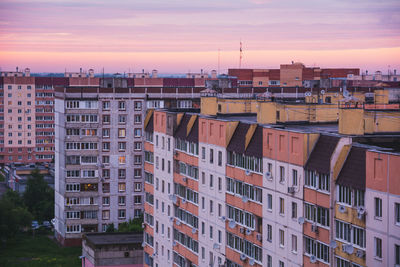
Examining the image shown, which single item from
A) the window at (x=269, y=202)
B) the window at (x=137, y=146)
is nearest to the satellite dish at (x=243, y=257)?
the window at (x=269, y=202)

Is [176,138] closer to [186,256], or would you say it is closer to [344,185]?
[186,256]

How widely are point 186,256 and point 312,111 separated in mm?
10167

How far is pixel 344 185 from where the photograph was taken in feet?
79.8

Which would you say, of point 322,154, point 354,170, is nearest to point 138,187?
point 322,154

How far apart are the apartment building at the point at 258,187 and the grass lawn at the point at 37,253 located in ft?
73.4

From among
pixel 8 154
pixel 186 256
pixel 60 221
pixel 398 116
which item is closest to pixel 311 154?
pixel 398 116

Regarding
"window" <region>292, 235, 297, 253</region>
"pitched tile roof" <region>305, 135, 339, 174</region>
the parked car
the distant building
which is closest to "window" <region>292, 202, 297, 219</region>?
"window" <region>292, 235, 297, 253</region>

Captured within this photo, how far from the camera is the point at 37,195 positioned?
86500 millimetres

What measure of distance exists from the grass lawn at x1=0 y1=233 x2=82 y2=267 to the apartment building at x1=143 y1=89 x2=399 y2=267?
22386mm

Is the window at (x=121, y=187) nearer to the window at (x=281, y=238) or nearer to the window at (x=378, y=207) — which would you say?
the window at (x=281, y=238)

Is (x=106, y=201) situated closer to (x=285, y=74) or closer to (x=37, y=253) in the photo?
(x=37, y=253)

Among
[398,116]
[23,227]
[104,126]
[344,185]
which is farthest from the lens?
[23,227]

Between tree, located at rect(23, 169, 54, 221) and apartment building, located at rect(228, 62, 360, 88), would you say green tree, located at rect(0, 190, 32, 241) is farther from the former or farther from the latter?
apartment building, located at rect(228, 62, 360, 88)

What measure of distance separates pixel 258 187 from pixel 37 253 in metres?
43.0
